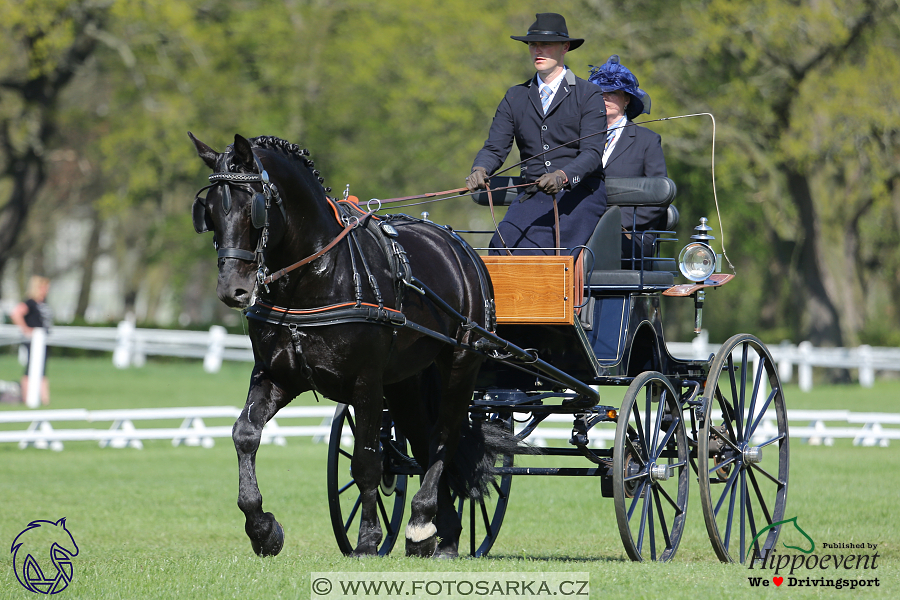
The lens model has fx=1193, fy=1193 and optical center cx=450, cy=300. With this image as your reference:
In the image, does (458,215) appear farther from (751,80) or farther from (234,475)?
(234,475)

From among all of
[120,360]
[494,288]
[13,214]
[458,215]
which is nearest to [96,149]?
[13,214]

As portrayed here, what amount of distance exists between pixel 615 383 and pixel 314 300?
2421mm

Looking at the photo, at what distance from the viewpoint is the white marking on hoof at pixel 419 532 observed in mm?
6594

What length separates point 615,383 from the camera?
Answer: 754cm

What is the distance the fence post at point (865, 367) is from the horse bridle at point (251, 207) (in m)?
21.0

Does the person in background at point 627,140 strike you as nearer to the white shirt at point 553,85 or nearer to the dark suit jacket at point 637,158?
the dark suit jacket at point 637,158

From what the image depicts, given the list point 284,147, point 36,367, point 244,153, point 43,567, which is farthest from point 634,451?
point 36,367

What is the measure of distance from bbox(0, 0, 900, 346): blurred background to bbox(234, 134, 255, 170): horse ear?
19.4m

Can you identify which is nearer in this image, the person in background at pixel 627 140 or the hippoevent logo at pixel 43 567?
the hippoevent logo at pixel 43 567


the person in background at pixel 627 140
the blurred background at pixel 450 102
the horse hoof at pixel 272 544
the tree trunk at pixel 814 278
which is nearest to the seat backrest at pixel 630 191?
the person in background at pixel 627 140

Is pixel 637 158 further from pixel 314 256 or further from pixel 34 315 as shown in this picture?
pixel 34 315

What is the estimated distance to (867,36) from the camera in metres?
24.5

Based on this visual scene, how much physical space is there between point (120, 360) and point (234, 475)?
53.4 ft

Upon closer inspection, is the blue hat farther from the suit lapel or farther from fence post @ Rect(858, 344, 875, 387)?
fence post @ Rect(858, 344, 875, 387)
